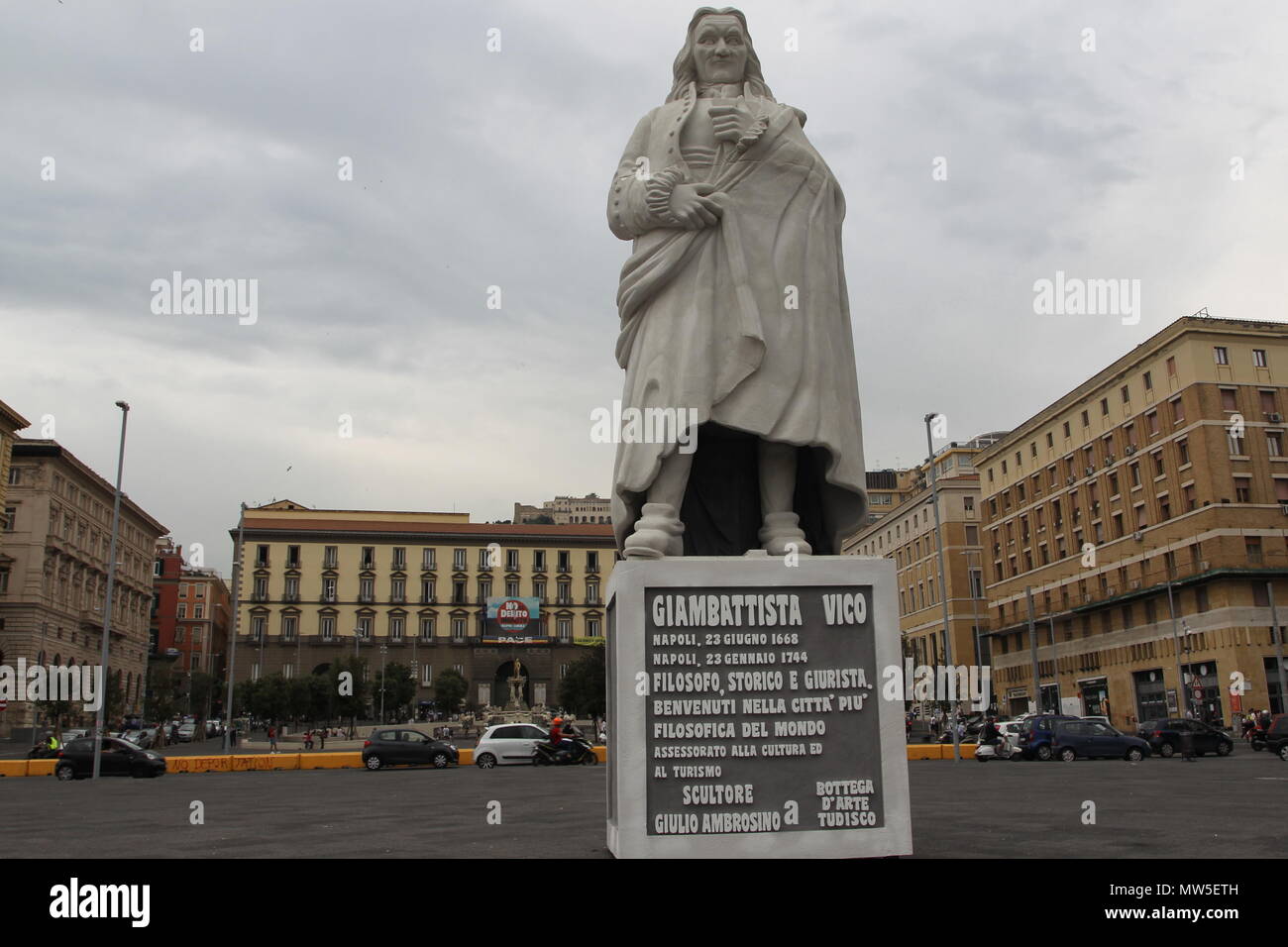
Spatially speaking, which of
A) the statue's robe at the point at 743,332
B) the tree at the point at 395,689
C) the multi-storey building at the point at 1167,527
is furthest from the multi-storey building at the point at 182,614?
the statue's robe at the point at 743,332

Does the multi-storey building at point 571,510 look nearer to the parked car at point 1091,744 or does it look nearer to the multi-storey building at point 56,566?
the multi-storey building at point 56,566

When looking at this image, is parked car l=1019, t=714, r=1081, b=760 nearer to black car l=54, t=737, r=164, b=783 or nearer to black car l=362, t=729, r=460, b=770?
black car l=362, t=729, r=460, b=770

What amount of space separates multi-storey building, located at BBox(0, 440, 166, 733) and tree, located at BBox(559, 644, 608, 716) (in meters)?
30.3

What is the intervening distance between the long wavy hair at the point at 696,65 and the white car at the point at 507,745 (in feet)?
96.3

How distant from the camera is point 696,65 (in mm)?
7129

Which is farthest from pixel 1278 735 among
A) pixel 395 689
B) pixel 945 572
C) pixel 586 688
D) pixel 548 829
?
pixel 395 689

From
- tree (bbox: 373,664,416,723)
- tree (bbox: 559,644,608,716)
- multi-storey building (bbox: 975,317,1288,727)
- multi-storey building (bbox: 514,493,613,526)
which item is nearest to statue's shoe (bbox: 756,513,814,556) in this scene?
multi-storey building (bbox: 975,317,1288,727)

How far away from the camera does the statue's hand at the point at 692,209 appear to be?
6344mm

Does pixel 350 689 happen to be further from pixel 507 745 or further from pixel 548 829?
pixel 548 829

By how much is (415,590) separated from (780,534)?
106397 millimetres

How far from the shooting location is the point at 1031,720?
33.9 meters
